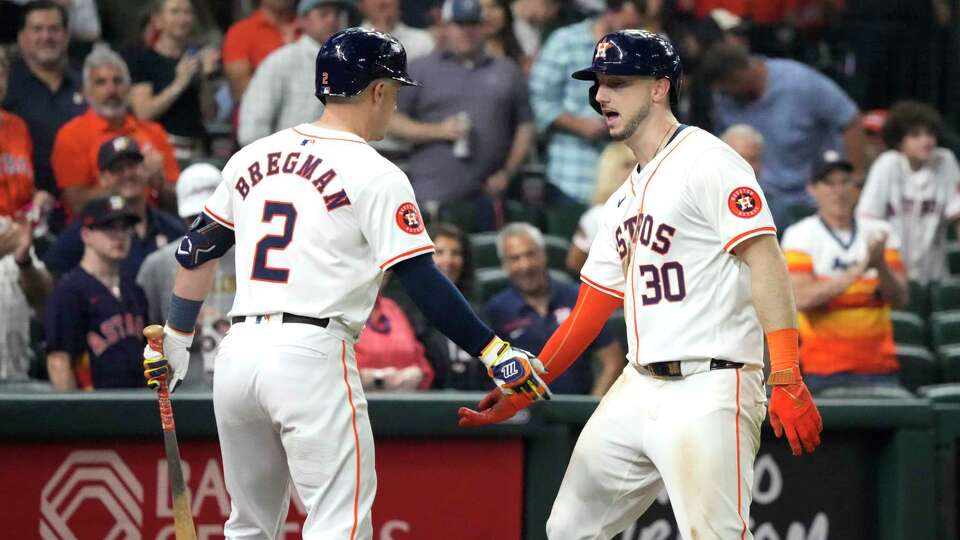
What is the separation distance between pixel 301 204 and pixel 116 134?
12.4 ft

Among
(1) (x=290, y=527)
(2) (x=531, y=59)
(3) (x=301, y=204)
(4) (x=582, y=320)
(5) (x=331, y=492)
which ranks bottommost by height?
(1) (x=290, y=527)

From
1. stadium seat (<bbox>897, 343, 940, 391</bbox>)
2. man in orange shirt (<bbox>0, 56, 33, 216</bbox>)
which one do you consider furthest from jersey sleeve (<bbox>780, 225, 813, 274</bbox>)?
man in orange shirt (<bbox>0, 56, 33, 216</bbox>)

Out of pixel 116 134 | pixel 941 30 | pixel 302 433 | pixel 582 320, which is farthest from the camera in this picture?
pixel 941 30

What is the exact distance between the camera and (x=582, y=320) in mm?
4723

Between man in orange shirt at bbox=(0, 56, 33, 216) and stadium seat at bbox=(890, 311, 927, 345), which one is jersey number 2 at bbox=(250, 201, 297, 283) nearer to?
man in orange shirt at bbox=(0, 56, 33, 216)

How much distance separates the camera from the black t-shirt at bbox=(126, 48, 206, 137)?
8562 mm

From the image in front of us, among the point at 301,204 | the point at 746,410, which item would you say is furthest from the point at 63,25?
the point at 746,410

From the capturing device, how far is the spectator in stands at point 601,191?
25.7ft

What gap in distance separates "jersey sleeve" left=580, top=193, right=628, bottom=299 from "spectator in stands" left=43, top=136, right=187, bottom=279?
2.56m

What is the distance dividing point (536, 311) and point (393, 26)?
2.74 metres

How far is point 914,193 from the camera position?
9.04 metres

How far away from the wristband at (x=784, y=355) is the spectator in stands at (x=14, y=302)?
335 cm

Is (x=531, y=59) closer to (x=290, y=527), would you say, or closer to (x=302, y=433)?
(x=290, y=527)

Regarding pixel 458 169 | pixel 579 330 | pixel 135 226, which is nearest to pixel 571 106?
pixel 458 169
